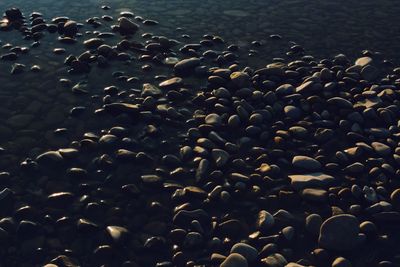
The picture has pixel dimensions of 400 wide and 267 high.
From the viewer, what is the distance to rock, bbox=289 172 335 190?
620 centimetres

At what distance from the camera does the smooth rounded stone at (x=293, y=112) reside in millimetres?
7539

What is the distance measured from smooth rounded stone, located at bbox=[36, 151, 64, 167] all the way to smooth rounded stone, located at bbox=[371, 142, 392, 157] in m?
4.48

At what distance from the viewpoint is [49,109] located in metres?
7.84

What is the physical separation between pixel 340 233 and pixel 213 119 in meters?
2.75

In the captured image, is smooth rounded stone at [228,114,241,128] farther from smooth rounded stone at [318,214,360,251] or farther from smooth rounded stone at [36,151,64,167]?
smooth rounded stone at [36,151,64,167]

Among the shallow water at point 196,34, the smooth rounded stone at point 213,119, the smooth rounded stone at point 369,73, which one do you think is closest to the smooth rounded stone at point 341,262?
the smooth rounded stone at point 213,119

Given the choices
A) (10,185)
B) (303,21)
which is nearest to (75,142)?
(10,185)

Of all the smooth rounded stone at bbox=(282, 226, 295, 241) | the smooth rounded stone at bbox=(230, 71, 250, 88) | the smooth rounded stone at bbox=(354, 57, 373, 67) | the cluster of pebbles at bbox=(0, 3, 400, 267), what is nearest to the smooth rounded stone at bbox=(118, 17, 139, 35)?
the cluster of pebbles at bbox=(0, 3, 400, 267)

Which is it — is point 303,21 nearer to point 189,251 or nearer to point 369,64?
point 369,64

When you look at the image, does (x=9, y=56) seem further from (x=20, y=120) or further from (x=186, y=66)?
(x=186, y=66)

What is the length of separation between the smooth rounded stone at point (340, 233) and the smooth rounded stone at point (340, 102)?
2599 mm

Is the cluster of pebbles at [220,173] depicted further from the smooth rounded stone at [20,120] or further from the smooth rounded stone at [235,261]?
the smooth rounded stone at [20,120]

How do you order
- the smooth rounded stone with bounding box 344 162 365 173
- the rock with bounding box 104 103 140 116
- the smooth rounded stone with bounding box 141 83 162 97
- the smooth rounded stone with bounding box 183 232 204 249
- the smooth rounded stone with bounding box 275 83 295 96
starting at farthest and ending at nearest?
the smooth rounded stone with bounding box 141 83 162 97, the smooth rounded stone with bounding box 275 83 295 96, the rock with bounding box 104 103 140 116, the smooth rounded stone with bounding box 344 162 365 173, the smooth rounded stone with bounding box 183 232 204 249

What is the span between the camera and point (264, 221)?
562 cm
